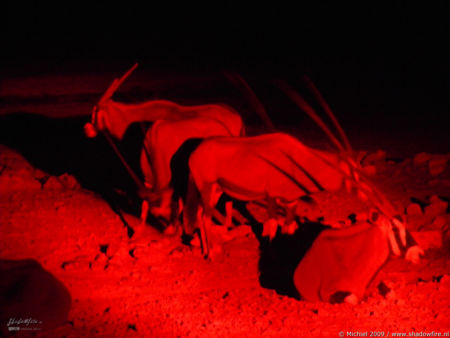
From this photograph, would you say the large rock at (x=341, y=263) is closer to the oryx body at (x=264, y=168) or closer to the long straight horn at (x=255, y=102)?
the oryx body at (x=264, y=168)

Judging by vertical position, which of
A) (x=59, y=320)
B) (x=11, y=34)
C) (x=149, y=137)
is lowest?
(x=11, y=34)

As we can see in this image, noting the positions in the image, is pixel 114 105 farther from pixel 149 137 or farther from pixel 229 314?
pixel 229 314

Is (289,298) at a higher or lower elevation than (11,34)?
higher

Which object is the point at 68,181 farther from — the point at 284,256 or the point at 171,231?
the point at 284,256

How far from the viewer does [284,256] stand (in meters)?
5.93

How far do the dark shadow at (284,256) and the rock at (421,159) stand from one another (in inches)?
99.9

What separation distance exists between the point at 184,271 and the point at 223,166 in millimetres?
1167

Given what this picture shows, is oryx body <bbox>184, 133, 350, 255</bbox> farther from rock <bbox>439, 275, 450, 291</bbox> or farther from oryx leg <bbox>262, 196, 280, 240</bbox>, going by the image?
rock <bbox>439, 275, 450, 291</bbox>

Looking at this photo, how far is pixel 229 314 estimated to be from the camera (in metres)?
4.98

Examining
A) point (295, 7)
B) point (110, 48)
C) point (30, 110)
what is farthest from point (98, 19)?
point (30, 110)

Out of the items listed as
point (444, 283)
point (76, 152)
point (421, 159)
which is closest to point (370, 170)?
point (421, 159)

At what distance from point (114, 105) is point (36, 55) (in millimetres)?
13409

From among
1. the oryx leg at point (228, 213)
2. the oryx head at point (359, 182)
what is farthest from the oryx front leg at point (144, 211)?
the oryx head at point (359, 182)

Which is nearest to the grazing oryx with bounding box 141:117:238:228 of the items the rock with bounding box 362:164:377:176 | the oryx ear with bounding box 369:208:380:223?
the oryx ear with bounding box 369:208:380:223
